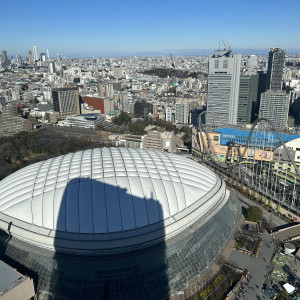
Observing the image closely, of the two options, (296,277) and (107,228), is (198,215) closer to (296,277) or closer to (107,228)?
(107,228)

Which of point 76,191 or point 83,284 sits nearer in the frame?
point 83,284

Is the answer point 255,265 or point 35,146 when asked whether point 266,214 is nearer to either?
point 255,265

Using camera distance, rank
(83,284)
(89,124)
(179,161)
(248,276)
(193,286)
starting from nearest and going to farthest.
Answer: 1. (83,284)
2. (193,286)
3. (248,276)
4. (179,161)
5. (89,124)

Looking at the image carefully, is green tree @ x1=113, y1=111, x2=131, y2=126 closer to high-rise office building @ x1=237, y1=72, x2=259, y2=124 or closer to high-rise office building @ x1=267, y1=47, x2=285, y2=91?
high-rise office building @ x1=237, y1=72, x2=259, y2=124

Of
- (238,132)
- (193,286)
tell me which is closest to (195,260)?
(193,286)

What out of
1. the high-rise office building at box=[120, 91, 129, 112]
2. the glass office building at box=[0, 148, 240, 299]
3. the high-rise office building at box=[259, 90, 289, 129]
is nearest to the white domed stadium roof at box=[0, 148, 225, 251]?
the glass office building at box=[0, 148, 240, 299]

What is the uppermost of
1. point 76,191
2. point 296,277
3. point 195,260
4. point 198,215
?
point 76,191

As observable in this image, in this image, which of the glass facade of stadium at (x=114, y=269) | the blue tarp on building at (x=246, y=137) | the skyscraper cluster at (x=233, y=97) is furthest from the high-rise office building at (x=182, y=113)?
the glass facade of stadium at (x=114, y=269)

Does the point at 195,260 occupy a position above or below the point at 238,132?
below
